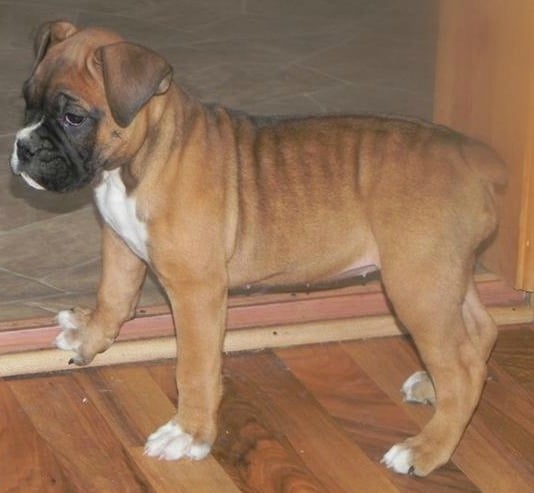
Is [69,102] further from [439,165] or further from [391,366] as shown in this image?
[391,366]

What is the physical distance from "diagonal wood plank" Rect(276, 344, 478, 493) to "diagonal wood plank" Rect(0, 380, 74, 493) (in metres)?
0.81

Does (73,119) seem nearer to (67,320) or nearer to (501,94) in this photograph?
(67,320)

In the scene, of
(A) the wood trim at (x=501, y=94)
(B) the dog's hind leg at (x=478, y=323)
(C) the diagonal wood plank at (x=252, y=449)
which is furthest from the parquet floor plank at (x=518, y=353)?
(C) the diagonal wood plank at (x=252, y=449)

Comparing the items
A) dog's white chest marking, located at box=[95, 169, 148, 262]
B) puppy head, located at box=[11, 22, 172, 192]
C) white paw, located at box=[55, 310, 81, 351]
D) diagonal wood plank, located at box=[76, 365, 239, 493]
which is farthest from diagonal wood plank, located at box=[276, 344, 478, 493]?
puppy head, located at box=[11, 22, 172, 192]

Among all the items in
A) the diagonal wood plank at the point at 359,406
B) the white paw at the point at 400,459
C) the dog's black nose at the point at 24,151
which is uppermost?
the dog's black nose at the point at 24,151

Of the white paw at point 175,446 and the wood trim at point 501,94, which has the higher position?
the wood trim at point 501,94

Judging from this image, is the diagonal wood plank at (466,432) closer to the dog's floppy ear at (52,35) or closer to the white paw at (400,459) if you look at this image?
the white paw at (400,459)

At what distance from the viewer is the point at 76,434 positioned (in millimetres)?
3861

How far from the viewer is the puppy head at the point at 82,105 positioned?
3381mm

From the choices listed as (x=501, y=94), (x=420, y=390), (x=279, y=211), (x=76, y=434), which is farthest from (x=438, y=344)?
(x=501, y=94)

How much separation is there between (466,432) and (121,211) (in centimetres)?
114

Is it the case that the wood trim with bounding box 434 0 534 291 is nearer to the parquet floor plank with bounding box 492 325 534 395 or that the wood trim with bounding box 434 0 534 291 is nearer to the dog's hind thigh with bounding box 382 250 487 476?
the parquet floor plank with bounding box 492 325 534 395

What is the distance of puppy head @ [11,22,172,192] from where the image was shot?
3381 mm

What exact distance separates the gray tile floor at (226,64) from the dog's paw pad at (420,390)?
96 cm
